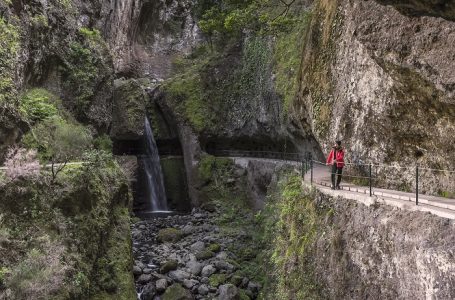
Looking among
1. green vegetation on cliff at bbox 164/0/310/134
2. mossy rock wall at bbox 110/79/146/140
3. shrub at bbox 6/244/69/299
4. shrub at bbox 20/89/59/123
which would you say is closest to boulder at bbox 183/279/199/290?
shrub at bbox 6/244/69/299

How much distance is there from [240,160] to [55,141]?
1628 centimetres

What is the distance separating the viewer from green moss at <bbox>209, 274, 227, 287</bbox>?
18661 mm

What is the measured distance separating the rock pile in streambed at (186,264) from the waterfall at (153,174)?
600 cm

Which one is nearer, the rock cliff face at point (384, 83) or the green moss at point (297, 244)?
the rock cliff face at point (384, 83)

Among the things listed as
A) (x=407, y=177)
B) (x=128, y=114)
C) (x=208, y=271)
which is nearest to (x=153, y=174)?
(x=128, y=114)

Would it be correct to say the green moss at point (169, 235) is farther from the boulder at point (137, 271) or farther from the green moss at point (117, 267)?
the green moss at point (117, 267)

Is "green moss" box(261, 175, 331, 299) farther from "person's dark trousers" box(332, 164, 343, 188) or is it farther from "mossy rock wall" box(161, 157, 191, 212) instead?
"mossy rock wall" box(161, 157, 191, 212)

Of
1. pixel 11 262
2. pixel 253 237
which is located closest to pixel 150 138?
pixel 253 237

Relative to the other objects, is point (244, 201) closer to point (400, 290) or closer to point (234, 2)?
point (234, 2)

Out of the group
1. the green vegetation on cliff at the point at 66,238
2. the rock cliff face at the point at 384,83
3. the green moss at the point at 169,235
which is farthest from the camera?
the green moss at the point at 169,235

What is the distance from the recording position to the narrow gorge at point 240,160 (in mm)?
9531

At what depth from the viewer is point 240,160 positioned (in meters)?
32.2

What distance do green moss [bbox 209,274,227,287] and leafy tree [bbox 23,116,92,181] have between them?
821 cm

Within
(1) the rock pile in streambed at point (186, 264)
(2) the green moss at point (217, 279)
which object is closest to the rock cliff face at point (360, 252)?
(1) the rock pile in streambed at point (186, 264)
